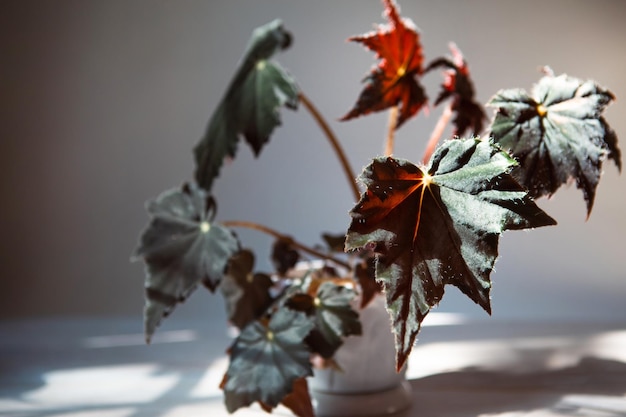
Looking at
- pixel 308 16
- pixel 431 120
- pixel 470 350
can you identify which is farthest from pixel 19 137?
pixel 470 350

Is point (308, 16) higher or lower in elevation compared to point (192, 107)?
higher

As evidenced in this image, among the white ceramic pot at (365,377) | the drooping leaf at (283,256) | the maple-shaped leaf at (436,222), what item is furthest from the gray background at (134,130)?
the maple-shaped leaf at (436,222)

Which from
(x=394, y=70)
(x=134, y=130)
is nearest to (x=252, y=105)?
(x=394, y=70)

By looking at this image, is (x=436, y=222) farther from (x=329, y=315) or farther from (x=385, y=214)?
(x=329, y=315)

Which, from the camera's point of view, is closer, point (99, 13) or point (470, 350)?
point (470, 350)

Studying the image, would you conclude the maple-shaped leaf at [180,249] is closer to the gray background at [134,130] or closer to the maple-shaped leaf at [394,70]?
the maple-shaped leaf at [394,70]

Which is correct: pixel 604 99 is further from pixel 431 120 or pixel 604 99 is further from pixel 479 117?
pixel 431 120

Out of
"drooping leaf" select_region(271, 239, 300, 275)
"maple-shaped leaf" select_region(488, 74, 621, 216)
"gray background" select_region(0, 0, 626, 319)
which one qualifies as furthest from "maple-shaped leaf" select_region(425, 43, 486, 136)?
"gray background" select_region(0, 0, 626, 319)
